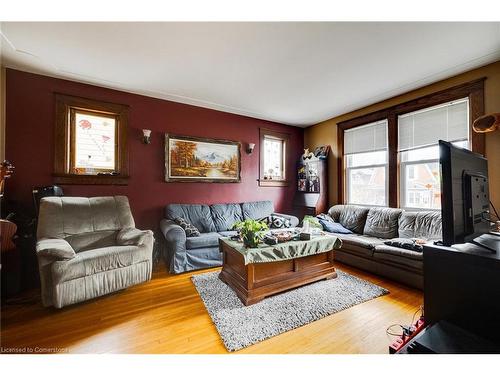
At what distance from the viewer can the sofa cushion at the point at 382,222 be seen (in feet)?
10.5

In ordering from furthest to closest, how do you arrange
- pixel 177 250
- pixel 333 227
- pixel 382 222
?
pixel 333 227
pixel 382 222
pixel 177 250

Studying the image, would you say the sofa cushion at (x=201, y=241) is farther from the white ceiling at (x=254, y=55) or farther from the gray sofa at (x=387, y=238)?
the white ceiling at (x=254, y=55)

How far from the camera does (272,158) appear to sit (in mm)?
4832

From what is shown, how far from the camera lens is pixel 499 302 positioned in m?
0.88

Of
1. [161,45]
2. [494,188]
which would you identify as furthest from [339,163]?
[161,45]

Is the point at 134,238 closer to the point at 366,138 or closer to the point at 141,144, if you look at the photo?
the point at 141,144

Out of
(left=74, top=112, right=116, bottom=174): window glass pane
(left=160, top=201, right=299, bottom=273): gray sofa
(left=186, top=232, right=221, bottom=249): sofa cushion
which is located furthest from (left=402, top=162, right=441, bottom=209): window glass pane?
(left=74, top=112, right=116, bottom=174): window glass pane

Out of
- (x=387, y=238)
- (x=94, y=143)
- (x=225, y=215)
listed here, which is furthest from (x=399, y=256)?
(x=94, y=143)

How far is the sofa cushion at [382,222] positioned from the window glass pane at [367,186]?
14.4 inches

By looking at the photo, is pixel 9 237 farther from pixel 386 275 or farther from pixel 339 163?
pixel 339 163

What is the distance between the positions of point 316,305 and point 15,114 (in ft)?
13.9

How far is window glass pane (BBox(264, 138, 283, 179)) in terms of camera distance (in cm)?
474

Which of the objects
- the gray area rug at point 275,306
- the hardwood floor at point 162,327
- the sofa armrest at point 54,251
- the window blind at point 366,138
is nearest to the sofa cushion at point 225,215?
the gray area rug at point 275,306

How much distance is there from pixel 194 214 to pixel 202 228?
28 cm
